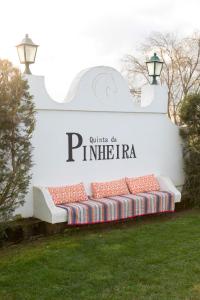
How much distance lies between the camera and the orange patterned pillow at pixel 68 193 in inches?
277

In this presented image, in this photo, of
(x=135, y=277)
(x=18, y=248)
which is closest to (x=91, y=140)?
(x=18, y=248)

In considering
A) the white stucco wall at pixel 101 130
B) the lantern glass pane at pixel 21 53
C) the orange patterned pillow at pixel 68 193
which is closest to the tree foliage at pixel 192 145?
the white stucco wall at pixel 101 130

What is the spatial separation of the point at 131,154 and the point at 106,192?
1186 millimetres

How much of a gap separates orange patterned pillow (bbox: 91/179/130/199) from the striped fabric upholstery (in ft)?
0.68

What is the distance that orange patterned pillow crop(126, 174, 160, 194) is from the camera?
8179mm

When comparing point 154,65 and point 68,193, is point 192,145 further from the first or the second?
point 68,193

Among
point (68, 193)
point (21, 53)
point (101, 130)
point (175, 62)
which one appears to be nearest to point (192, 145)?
point (101, 130)

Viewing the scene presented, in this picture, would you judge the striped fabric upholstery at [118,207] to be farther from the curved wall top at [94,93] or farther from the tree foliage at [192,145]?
the curved wall top at [94,93]

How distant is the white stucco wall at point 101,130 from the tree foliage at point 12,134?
74cm

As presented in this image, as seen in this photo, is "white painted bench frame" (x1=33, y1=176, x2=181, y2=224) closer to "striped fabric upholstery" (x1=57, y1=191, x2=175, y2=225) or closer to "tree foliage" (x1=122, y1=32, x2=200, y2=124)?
"striped fabric upholstery" (x1=57, y1=191, x2=175, y2=225)

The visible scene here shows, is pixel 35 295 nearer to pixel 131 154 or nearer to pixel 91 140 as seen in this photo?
pixel 91 140

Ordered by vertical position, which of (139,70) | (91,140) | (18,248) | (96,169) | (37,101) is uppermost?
(139,70)

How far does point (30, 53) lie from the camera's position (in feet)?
22.5

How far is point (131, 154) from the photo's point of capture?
28.0 feet
